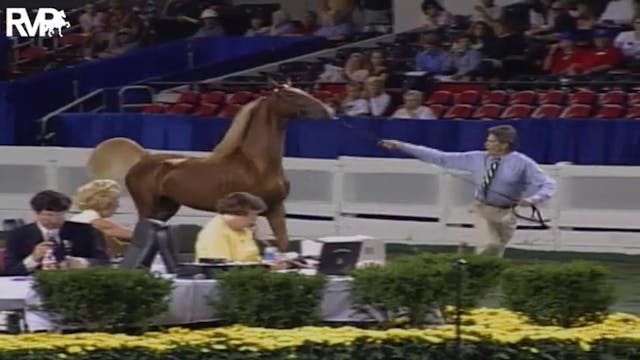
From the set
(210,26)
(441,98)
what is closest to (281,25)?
(210,26)

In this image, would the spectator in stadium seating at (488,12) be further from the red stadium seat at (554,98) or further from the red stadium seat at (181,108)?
the red stadium seat at (181,108)

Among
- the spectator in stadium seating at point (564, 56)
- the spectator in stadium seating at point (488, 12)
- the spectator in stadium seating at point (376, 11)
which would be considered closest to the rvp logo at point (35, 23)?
the spectator in stadium seating at point (376, 11)

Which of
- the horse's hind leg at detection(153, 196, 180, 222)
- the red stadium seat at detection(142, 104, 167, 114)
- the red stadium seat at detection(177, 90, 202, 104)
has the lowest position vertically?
the horse's hind leg at detection(153, 196, 180, 222)

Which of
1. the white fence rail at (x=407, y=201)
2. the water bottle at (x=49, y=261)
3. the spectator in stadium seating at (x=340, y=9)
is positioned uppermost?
the spectator in stadium seating at (x=340, y=9)

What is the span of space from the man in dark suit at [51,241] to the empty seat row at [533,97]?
459 inches

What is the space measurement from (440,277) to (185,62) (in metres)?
20.1

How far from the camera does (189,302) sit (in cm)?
1259

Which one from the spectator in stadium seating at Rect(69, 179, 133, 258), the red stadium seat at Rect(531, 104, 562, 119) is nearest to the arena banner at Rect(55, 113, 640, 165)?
the red stadium seat at Rect(531, 104, 562, 119)

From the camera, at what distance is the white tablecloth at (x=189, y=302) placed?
39.7ft

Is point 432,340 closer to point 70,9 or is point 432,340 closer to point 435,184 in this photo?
point 435,184

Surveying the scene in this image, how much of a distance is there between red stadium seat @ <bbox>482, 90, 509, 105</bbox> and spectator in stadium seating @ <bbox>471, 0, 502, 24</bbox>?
2418 mm

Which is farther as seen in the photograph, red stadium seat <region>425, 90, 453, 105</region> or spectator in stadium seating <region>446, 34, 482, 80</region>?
spectator in stadium seating <region>446, 34, 482, 80</region>

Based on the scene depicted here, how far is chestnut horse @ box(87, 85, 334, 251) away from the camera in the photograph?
18.9 meters

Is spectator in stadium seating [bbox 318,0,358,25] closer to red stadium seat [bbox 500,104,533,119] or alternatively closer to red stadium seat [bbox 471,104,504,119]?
red stadium seat [bbox 471,104,504,119]
